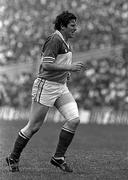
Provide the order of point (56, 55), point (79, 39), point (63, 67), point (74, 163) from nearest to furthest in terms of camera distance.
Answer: point (63, 67)
point (56, 55)
point (74, 163)
point (79, 39)

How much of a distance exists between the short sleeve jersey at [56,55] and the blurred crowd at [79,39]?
17704 millimetres

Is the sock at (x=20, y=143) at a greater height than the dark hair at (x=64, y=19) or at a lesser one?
lesser

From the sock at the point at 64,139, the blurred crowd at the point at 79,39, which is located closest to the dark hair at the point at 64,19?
the sock at the point at 64,139

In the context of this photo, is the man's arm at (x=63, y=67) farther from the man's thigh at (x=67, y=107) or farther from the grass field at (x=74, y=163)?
the grass field at (x=74, y=163)

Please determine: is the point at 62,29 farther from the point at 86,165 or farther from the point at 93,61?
the point at 93,61

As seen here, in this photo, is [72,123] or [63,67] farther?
[72,123]

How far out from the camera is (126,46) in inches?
1099

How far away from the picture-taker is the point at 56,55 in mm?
7988

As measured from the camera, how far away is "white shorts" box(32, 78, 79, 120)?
808 cm

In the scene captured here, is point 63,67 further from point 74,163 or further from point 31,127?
point 74,163

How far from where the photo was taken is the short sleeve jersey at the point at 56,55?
7.92 m

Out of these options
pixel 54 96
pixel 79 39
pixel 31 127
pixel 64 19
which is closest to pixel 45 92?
pixel 54 96

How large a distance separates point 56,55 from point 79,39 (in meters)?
20.6

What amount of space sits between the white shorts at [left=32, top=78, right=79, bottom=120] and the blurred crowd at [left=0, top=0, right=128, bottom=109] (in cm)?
1761
